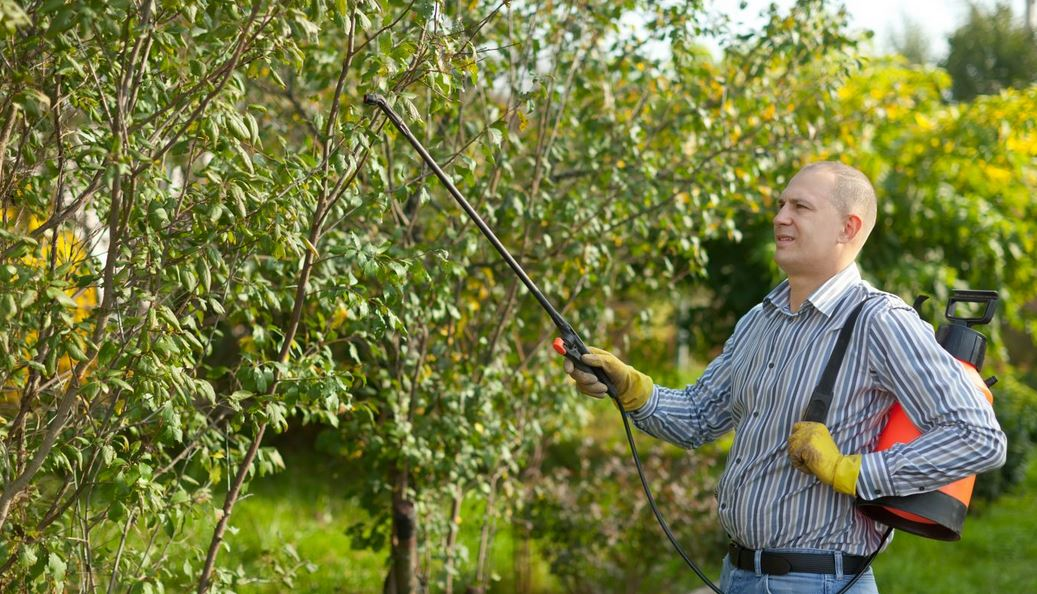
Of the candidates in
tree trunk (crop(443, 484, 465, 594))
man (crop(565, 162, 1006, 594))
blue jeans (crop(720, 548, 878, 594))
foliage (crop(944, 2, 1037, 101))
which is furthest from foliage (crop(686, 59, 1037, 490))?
foliage (crop(944, 2, 1037, 101))

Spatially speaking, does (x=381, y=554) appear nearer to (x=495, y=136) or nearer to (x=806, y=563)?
(x=495, y=136)

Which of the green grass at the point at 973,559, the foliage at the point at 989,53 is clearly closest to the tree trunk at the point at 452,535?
the green grass at the point at 973,559

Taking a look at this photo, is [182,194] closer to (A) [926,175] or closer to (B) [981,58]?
(A) [926,175]

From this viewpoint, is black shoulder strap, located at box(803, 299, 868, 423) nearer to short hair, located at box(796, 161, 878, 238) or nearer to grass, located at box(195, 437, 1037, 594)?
short hair, located at box(796, 161, 878, 238)

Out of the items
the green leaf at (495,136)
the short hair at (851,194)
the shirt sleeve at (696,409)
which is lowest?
the shirt sleeve at (696,409)

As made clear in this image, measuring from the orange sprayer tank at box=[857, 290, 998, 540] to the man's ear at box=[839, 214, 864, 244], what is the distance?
29cm

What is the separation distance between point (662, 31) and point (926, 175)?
3.79 meters

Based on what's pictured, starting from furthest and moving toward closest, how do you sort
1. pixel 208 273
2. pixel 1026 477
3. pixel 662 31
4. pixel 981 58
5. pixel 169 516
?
1. pixel 981 58
2. pixel 1026 477
3. pixel 662 31
4. pixel 169 516
5. pixel 208 273

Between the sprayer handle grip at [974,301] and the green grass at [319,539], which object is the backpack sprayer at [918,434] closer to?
the sprayer handle grip at [974,301]

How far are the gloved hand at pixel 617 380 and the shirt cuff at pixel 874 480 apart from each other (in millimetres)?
626

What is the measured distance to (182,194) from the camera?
8.58 feet

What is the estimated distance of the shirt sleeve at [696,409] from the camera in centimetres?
281

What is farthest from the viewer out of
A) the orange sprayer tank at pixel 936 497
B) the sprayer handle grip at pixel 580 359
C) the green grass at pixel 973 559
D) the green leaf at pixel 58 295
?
the green grass at pixel 973 559

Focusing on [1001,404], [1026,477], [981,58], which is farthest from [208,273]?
[981,58]
